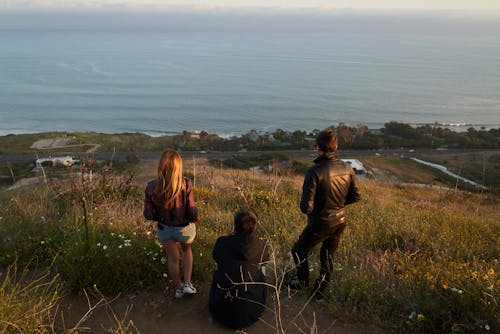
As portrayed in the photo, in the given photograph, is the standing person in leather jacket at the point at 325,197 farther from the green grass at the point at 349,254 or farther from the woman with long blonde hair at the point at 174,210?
the woman with long blonde hair at the point at 174,210

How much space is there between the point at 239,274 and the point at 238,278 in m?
0.04

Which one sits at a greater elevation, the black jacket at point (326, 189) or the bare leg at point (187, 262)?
the black jacket at point (326, 189)

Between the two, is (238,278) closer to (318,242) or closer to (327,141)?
(318,242)

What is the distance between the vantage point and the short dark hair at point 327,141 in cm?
382

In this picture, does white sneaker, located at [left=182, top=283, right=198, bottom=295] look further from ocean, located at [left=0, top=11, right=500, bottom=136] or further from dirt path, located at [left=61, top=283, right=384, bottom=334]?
ocean, located at [left=0, top=11, right=500, bottom=136]

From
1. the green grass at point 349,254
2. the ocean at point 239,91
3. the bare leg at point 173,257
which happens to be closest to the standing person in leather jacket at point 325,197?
the green grass at point 349,254

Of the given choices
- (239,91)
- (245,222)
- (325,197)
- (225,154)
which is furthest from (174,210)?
(239,91)

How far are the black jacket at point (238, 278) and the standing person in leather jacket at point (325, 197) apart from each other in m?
0.54

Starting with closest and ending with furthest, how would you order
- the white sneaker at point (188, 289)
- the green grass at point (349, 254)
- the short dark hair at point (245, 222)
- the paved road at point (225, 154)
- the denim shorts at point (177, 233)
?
the short dark hair at point (245, 222), the green grass at point (349, 254), the denim shorts at point (177, 233), the white sneaker at point (188, 289), the paved road at point (225, 154)

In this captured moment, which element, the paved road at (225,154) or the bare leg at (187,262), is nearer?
the bare leg at (187,262)

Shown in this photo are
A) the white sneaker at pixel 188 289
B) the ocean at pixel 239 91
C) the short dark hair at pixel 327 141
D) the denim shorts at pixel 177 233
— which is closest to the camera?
the short dark hair at pixel 327 141

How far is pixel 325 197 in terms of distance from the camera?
3887 mm

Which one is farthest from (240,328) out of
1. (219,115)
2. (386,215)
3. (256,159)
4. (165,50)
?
(165,50)

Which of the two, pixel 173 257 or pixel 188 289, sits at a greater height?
pixel 173 257
